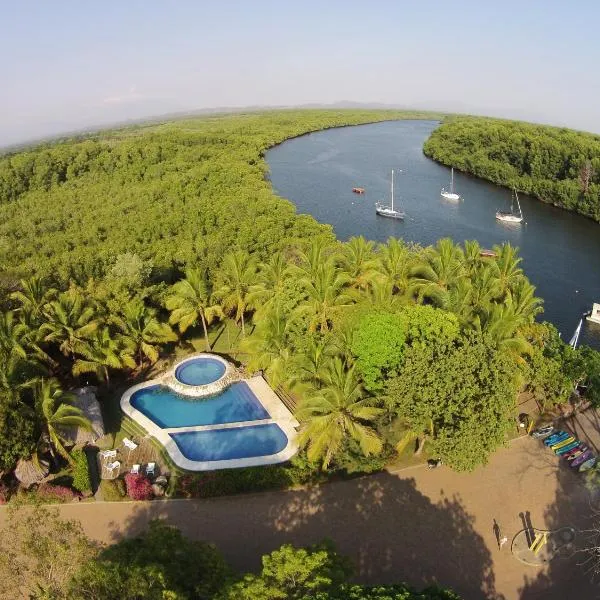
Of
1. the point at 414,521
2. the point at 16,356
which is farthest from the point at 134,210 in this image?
the point at 414,521

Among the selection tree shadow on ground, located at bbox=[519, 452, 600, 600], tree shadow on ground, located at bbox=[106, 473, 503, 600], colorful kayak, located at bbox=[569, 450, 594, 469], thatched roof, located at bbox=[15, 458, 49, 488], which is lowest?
tree shadow on ground, located at bbox=[519, 452, 600, 600]

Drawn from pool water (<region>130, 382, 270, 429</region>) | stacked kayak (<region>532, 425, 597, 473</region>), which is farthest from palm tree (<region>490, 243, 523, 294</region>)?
pool water (<region>130, 382, 270, 429</region>)

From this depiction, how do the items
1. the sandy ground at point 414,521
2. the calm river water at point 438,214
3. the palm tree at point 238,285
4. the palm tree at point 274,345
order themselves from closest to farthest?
the sandy ground at point 414,521 → the palm tree at point 274,345 → the palm tree at point 238,285 → the calm river water at point 438,214

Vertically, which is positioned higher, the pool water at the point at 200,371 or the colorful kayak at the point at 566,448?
the pool water at the point at 200,371

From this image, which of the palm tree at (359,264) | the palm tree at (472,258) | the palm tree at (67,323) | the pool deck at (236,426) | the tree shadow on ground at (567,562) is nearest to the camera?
the tree shadow on ground at (567,562)

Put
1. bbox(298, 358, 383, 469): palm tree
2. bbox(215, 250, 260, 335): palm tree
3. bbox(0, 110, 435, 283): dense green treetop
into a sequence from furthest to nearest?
1. bbox(0, 110, 435, 283): dense green treetop
2. bbox(215, 250, 260, 335): palm tree
3. bbox(298, 358, 383, 469): palm tree

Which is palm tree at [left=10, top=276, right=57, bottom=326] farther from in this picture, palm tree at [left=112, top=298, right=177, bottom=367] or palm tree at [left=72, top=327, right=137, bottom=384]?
palm tree at [left=112, top=298, right=177, bottom=367]

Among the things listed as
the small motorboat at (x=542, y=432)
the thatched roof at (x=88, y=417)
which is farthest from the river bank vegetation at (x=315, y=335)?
the small motorboat at (x=542, y=432)

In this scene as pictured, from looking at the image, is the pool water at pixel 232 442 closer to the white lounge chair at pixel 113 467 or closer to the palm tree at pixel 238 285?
the white lounge chair at pixel 113 467
